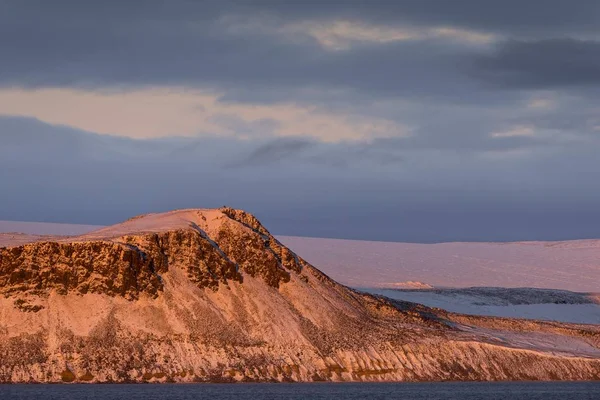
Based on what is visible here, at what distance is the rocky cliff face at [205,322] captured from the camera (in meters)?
87.7

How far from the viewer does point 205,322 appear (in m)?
92.2

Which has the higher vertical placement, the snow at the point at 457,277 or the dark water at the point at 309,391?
the snow at the point at 457,277

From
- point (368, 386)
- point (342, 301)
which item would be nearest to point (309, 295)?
point (342, 301)

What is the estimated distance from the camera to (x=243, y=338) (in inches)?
3642

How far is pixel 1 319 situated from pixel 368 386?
23482 millimetres

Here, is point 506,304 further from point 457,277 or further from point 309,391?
point 309,391

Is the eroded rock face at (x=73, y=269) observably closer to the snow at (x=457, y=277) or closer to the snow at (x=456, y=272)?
the snow at (x=457, y=277)

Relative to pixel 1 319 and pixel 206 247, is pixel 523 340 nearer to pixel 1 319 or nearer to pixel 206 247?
pixel 206 247

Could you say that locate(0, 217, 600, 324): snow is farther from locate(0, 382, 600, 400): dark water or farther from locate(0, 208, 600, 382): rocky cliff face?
locate(0, 382, 600, 400): dark water

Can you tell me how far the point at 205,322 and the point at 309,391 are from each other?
11254 millimetres

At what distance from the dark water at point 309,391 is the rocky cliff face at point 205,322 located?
196cm

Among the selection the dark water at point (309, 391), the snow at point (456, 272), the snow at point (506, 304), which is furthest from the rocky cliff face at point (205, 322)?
the snow at point (456, 272)

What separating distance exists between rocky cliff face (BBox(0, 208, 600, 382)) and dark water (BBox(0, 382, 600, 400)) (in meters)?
1.96

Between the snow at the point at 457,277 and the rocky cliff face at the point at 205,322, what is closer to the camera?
the rocky cliff face at the point at 205,322
